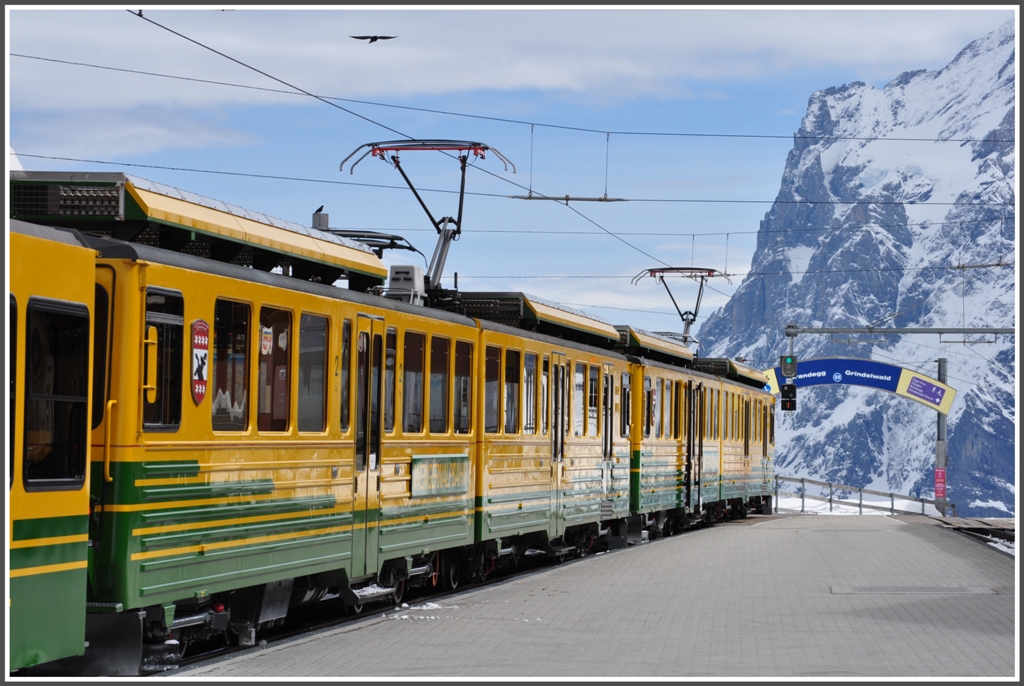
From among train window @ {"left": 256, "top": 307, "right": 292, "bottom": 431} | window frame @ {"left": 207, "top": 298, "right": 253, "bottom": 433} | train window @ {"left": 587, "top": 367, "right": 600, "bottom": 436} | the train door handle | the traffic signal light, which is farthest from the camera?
the traffic signal light

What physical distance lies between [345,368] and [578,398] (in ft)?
25.5

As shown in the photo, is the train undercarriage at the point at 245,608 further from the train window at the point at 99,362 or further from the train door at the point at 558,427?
the train window at the point at 99,362

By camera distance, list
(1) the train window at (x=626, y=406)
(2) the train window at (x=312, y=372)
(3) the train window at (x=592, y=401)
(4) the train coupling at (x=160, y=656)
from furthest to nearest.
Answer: (1) the train window at (x=626, y=406) < (3) the train window at (x=592, y=401) < (2) the train window at (x=312, y=372) < (4) the train coupling at (x=160, y=656)

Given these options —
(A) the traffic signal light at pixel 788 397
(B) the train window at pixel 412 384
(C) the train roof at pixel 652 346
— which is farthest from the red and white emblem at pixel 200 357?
(A) the traffic signal light at pixel 788 397

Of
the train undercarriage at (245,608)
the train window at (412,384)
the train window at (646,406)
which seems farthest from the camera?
the train window at (646,406)

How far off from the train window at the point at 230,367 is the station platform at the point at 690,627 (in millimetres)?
1579

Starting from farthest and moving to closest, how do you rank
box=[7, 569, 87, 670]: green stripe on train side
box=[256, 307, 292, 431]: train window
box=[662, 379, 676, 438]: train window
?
box=[662, 379, 676, 438]: train window, box=[256, 307, 292, 431]: train window, box=[7, 569, 87, 670]: green stripe on train side

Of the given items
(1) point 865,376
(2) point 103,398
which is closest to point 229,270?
(2) point 103,398

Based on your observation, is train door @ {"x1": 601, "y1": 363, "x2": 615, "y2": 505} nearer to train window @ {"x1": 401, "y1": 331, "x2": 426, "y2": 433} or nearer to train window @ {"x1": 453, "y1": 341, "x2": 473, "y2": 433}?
train window @ {"x1": 453, "y1": 341, "x2": 473, "y2": 433}

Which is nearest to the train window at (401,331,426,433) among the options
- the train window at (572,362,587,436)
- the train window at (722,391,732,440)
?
the train window at (572,362,587,436)

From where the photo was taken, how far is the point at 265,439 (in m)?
10.0

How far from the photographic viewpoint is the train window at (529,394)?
53.9 feet

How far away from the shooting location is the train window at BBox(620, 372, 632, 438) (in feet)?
70.1

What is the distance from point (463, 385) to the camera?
14.4 meters
